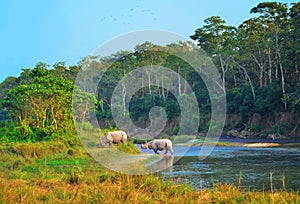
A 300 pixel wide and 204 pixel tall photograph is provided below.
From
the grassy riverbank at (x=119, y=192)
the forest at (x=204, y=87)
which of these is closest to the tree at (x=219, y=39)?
the forest at (x=204, y=87)

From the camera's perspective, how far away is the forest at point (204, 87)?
21547mm

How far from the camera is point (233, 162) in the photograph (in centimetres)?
1681

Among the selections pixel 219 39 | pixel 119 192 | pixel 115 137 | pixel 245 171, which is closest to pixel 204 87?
pixel 219 39

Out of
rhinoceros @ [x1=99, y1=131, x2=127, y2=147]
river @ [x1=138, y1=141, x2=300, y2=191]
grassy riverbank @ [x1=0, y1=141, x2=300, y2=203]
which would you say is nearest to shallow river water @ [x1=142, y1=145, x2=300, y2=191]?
river @ [x1=138, y1=141, x2=300, y2=191]

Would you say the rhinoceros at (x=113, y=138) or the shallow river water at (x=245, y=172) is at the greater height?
the rhinoceros at (x=113, y=138)

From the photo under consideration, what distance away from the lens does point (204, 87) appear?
47.0m

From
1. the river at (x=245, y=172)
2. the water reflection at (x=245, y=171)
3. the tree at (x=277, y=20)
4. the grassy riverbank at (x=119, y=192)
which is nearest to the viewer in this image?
the grassy riverbank at (x=119, y=192)

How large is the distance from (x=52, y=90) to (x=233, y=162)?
10188 mm

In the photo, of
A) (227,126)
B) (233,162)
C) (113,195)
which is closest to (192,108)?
(227,126)

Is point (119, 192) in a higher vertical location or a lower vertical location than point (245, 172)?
higher

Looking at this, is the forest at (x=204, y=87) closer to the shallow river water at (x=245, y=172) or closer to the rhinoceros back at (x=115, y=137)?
the rhinoceros back at (x=115, y=137)

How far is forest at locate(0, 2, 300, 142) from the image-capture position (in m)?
21.5

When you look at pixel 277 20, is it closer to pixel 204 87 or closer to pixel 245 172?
pixel 204 87

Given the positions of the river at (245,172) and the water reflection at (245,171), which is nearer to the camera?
the river at (245,172)
